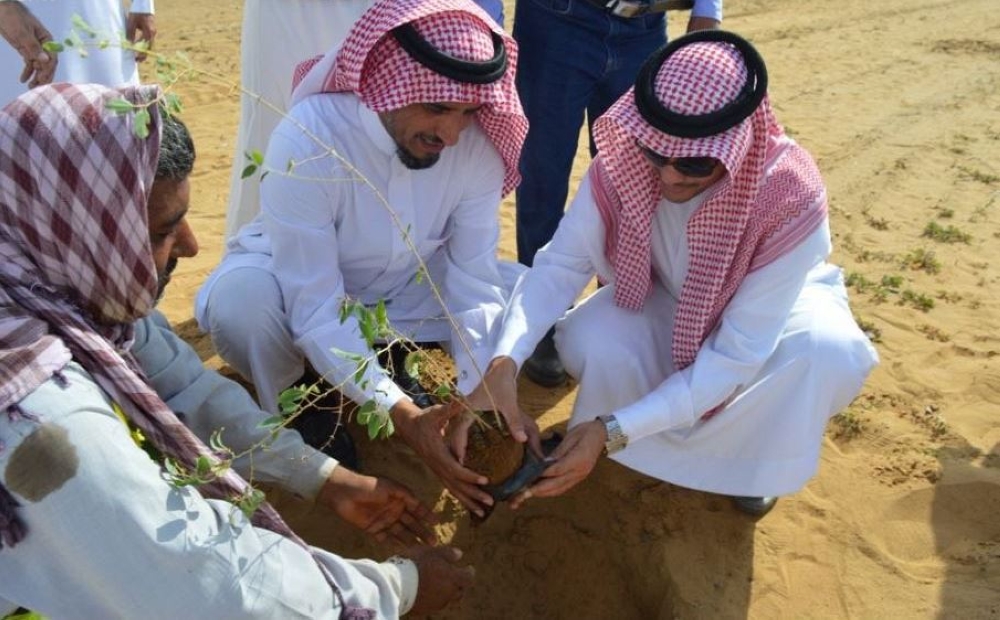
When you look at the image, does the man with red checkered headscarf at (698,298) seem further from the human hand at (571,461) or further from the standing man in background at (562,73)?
the standing man in background at (562,73)

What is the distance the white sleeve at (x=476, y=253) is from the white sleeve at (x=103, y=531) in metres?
1.50

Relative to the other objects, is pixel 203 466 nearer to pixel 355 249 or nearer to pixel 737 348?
pixel 355 249

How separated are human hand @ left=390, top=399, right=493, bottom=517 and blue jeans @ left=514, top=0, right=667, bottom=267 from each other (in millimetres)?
1591

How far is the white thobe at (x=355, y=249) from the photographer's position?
9.78 feet

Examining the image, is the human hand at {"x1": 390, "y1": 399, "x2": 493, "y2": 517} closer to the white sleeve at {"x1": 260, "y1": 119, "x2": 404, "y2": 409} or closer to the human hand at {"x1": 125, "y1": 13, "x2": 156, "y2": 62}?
the white sleeve at {"x1": 260, "y1": 119, "x2": 404, "y2": 409}

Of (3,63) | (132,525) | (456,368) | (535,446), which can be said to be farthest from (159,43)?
(132,525)

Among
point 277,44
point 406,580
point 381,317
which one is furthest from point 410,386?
point 277,44

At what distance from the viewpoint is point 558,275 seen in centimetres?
313

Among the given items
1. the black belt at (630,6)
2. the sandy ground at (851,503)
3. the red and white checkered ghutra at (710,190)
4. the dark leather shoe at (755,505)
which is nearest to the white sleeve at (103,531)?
the sandy ground at (851,503)

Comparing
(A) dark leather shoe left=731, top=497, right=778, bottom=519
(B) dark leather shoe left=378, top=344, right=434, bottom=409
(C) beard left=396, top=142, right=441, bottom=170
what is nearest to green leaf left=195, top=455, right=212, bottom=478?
(B) dark leather shoe left=378, top=344, right=434, bottom=409

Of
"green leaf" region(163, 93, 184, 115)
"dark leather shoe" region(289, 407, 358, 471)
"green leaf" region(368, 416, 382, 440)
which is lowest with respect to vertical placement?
"dark leather shoe" region(289, 407, 358, 471)

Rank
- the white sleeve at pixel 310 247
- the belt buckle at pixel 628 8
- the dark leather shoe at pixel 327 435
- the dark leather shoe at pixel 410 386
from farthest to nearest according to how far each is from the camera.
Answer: the belt buckle at pixel 628 8 → the dark leather shoe at pixel 327 435 → the dark leather shoe at pixel 410 386 → the white sleeve at pixel 310 247

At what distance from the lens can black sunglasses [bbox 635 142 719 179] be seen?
263 cm

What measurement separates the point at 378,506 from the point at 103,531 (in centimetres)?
101
